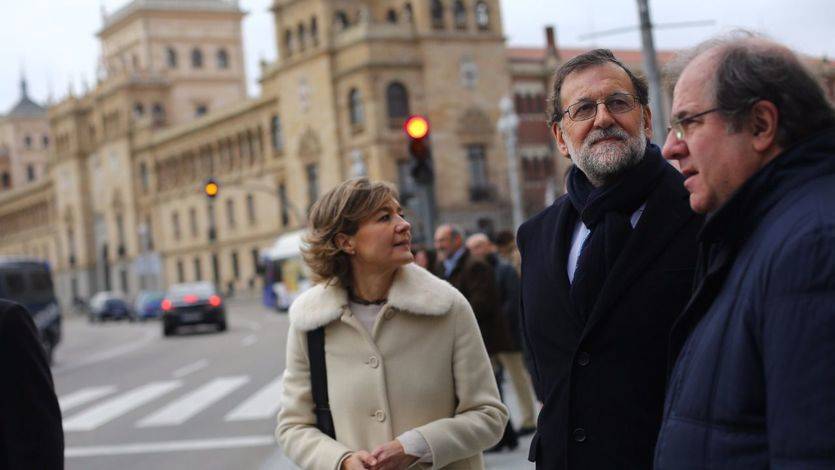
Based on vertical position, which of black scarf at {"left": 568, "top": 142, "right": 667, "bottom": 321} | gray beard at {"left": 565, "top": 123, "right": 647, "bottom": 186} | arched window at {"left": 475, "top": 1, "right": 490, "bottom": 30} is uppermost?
arched window at {"left": 475, "top": 1, "right": 490, "bottom": 30}

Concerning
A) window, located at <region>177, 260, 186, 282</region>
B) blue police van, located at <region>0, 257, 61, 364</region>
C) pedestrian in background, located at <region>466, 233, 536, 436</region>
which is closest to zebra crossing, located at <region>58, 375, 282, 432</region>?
pedestrian in background, located at <region>466, 233, 536, 436</region>

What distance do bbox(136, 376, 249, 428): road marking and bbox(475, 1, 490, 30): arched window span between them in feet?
142

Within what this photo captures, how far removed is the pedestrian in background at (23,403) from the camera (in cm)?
321

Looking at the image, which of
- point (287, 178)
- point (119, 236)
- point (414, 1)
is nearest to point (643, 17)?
point (414, 1)

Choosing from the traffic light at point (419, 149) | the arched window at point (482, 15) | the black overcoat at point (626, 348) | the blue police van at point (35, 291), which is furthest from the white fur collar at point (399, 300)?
the arched window at point (482, 15)

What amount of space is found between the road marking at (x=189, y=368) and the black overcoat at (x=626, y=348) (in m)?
16.8

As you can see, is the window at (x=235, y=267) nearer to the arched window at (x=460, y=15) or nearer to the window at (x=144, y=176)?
the window at (x=144, y=176)

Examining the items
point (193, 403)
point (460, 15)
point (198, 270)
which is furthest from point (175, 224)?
point (193, 403)

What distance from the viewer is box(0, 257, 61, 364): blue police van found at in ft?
83.2

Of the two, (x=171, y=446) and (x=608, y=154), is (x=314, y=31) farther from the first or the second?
(x=608, y=154)

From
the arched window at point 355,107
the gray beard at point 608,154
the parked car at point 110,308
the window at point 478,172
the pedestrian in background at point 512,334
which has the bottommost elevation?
the parked car at point 110,308

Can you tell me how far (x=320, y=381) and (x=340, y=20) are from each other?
58027mm

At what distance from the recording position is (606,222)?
350 centimetres

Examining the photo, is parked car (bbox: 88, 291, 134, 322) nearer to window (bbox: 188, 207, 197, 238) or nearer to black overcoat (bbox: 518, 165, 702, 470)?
window (bbox: 188, 207, 197, 238)
